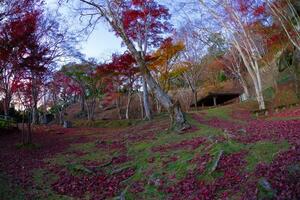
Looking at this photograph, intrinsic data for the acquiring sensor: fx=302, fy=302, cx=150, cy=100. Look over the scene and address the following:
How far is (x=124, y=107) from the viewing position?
127 ft

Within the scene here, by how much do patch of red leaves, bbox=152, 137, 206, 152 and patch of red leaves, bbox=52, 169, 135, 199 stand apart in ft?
6.10

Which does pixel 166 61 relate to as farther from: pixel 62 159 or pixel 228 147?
pixel 228 147

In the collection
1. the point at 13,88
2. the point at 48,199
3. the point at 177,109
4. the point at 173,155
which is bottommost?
the point at 48,199

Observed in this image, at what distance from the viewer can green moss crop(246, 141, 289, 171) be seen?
6.56 metres

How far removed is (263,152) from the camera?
23.1 ft

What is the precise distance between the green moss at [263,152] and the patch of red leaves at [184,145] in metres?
2.07

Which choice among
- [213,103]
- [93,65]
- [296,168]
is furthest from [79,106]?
[296,168]

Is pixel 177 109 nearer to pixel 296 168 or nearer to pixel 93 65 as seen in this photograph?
pixel 296 168

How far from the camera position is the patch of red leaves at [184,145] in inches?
372

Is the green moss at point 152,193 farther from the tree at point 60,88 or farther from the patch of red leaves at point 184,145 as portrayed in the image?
the tree at point 60,88

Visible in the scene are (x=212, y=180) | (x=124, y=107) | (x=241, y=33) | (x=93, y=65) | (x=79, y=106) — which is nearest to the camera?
(x=212, y=180)

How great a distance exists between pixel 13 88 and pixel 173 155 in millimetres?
17950

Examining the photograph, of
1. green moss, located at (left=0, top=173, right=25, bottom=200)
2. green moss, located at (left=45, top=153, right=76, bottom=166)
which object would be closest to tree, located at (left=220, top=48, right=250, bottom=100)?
green moss, located at (left=45, top=153, right=76, bottom=166)

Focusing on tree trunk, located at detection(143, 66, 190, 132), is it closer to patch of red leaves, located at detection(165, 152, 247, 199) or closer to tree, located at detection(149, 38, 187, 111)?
patch of red leaves, located at detection(165, 152, 247, 199)
